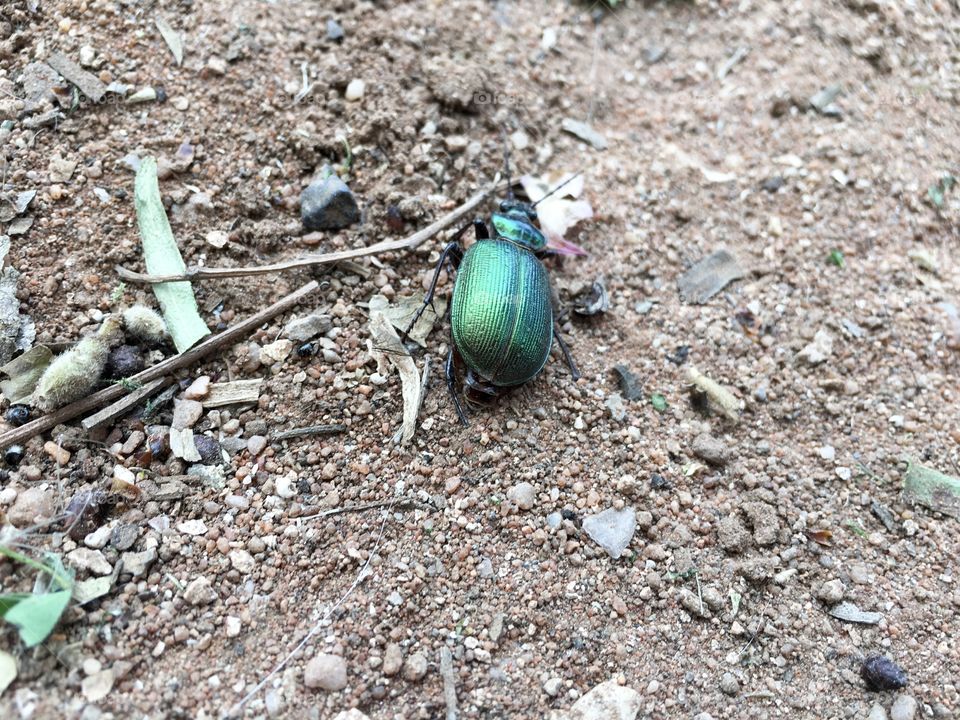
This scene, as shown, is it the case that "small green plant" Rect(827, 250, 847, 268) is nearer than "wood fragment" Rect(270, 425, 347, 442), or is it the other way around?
"wood fragment" Rect(270, 425, 347, 442)

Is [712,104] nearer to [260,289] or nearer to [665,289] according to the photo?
[665,289]

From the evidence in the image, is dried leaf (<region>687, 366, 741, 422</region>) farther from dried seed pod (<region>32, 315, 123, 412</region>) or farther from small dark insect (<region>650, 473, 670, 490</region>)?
dried seed pod (<region>32, 315, 123, 412</region>)

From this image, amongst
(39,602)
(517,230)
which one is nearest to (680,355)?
(517,230)

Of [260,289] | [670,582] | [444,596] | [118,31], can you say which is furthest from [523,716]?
[118,31]

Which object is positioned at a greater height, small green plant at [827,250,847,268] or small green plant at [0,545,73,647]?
small green plant at [827,250,847,268]

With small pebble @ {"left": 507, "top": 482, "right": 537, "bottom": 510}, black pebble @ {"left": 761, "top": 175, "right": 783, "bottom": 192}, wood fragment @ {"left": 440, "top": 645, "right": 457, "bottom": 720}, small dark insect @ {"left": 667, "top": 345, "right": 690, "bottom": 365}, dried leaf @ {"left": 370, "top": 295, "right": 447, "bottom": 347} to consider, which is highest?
black pebble @ {"left": 761, "top": 175, "right": 783, "bottom": 192}

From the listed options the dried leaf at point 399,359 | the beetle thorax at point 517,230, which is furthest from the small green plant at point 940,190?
the dried leaf at point 399,359

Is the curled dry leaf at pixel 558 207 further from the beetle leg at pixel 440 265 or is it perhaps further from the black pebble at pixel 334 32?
the black pebble at pixel 334 32

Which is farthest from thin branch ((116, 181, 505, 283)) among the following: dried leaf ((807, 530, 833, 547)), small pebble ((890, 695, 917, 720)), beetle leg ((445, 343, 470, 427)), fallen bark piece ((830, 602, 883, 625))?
small pebble ((890, 695, 917, 720))
